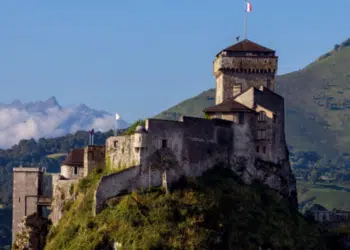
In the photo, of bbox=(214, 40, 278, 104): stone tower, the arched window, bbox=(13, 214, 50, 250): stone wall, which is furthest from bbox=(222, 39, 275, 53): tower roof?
bbox=(13, 214, 50, 250): stone wall

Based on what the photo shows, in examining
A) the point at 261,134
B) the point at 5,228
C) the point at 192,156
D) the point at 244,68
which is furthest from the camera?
the point at 5,228

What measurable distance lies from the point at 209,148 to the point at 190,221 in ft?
29.9

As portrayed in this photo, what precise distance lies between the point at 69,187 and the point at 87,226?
9355 millimetres

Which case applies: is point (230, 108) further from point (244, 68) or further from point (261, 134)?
point (244, 68)

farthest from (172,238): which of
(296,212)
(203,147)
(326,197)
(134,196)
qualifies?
(326,197)

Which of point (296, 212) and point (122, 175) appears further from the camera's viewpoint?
point (296, 212)

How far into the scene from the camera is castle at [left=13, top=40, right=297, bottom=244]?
244ft

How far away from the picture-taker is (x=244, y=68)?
89.1 m

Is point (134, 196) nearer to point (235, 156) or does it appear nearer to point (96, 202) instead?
point (96, 202)

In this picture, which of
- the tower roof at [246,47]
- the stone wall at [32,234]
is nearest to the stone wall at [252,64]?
the tower roof at [246,47]

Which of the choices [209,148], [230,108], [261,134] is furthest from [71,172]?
[261,134]

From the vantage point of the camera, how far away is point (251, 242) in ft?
240

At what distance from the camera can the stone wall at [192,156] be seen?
74188 millimetres

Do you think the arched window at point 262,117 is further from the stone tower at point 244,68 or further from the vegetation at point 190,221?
the stone tower at point 244,68
